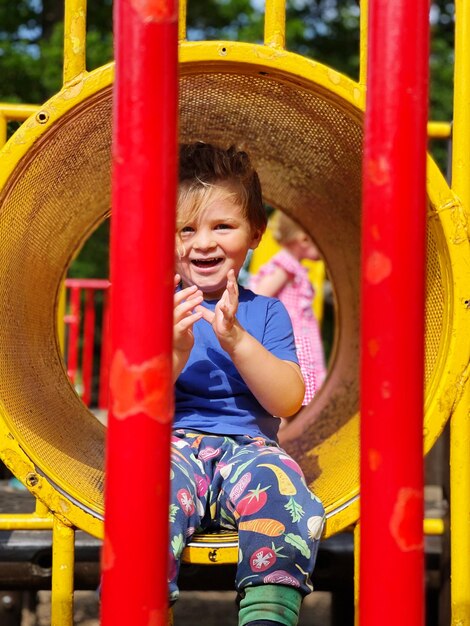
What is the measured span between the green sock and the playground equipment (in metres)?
0.18

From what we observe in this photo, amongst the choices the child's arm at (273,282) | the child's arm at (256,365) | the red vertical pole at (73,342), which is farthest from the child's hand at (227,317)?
the red vertical pole at (73,342)

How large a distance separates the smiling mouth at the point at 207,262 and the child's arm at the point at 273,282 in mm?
2303

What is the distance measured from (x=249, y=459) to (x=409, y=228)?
1.12 metres

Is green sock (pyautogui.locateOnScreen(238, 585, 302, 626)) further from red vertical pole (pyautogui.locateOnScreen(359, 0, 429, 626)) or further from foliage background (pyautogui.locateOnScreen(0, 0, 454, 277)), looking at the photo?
foliage background (pyautogui.locateOnScreen(0, 0, 454, 277))

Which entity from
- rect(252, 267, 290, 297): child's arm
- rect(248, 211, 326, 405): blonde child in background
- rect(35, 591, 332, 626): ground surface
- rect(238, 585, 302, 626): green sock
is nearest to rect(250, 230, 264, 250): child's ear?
rect(238, 585, 302, 626): green sock

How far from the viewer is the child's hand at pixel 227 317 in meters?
1.94

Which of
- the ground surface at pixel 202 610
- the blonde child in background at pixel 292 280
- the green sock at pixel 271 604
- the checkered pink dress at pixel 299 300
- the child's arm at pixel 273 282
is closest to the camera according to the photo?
the green sock at pixel 271 604

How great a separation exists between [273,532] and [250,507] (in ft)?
0.26

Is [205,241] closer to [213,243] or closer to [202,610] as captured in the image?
[213,243]

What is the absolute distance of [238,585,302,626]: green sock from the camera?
5.67 ft

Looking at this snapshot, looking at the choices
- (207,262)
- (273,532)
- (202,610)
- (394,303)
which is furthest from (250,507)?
(202,610)

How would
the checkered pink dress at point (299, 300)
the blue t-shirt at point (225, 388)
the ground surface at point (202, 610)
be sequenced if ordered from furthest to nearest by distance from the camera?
the checkered pink dress at point (299, 300) → the ground surface at point (202, 610) → the blue t-shirt at point (225, 388)

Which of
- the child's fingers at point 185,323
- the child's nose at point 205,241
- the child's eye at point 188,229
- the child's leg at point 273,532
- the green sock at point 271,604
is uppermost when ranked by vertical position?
the child's eye at point 188,229

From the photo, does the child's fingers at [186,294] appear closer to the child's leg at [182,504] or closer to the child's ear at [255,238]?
the child's leg at [182,504]
